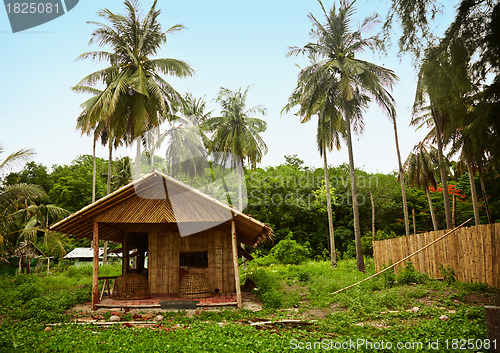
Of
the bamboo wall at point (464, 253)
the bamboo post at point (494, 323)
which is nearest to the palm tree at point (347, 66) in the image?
the bamboo wall at point (464, 253)

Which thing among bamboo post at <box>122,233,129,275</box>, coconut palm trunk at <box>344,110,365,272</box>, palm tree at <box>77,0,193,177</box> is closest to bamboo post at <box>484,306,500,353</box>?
bamboo post at <box>122,233,129,275</box>

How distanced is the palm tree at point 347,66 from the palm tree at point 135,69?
728 cm

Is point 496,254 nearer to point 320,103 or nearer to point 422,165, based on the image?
point 320,103

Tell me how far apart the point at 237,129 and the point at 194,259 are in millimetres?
14993

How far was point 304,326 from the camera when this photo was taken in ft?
26.2

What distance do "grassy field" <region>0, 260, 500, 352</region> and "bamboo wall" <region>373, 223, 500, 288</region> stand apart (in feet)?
1.64

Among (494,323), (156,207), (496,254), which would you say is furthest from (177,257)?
(494,323)

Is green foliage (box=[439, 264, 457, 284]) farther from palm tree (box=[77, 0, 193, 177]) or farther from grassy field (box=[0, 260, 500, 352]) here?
palm tree (box=[77, 0, 193, 177])

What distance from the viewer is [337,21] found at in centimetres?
1967

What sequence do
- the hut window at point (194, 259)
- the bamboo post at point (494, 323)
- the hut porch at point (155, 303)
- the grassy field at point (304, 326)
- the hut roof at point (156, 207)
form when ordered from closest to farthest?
the bamboo post at point (494, 323) → the grassy field at point (304, 326) → the hut porch at point (155, 303) → the hut roof at point (156, 207) → the hut window at point (194, 259)

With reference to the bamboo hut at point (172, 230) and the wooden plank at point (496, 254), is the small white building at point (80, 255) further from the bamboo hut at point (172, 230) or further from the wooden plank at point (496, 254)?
the wooden plank at point (496, 254)

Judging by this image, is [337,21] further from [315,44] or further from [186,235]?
[186,235]

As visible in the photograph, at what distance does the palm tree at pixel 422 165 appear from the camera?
25.7 meters

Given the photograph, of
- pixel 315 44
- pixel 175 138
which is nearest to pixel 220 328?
pixel 315 44
